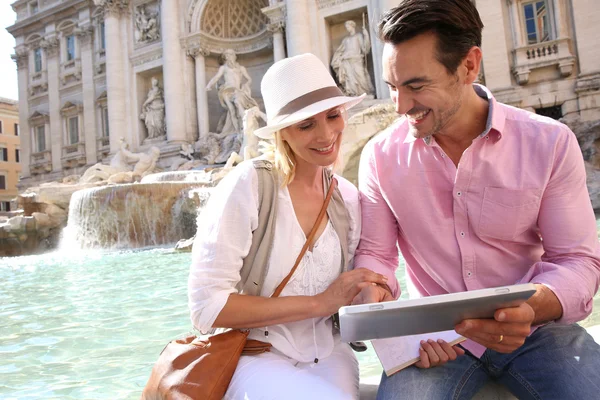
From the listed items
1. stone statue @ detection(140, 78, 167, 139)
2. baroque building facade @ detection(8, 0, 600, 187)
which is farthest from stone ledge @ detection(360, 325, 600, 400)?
stone statue @ detection(140, 78, 167, 139)

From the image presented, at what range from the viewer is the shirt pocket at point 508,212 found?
1.50m

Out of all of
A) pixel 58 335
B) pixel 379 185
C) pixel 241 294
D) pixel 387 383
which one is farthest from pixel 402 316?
pixel 58 335

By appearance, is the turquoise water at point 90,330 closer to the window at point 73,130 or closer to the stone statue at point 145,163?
the stone statue at point 145,163

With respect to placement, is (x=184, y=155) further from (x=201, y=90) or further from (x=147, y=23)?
(x=147, y=23)

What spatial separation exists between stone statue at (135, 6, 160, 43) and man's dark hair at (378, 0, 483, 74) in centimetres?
1748

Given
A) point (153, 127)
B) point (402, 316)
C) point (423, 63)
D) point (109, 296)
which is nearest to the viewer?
point (402, 316)

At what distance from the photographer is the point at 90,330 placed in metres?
3.25

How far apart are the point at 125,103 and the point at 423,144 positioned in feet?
58.0

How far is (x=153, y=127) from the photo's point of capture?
56.2ft

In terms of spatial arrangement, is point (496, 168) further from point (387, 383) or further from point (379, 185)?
point (387, 383)

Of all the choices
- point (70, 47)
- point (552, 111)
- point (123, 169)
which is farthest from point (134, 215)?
point (70, 47)

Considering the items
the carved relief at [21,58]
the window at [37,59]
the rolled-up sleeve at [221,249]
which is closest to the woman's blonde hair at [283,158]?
the rolled-up sleeve at [221,249]

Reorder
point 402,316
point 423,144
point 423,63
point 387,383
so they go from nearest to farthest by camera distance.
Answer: point 402,316 < point 387,383 < point 423,63 < point 423,144

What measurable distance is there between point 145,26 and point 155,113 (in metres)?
3.39
